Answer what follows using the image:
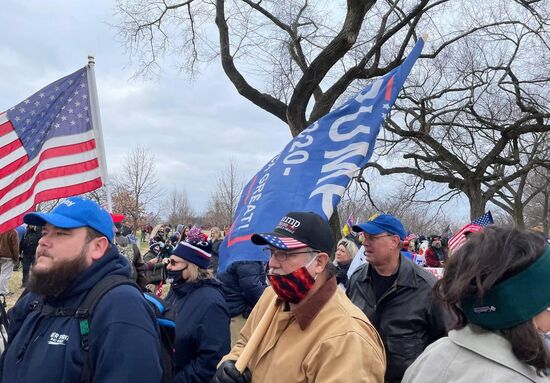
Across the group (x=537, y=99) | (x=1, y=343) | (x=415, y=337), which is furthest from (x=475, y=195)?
(x=1, y=343)

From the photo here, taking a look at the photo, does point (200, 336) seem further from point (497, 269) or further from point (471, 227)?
point (471, 227)

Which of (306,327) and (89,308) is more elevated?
(89,308)

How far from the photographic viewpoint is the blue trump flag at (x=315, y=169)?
3.66 m

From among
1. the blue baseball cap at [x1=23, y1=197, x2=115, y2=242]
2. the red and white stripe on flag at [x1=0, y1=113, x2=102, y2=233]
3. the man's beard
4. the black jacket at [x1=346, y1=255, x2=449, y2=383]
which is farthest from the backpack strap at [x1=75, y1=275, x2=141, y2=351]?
the red and white stripe on flag at [x1=0, y1=113, x2=102, y2=233]

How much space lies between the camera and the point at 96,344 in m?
2.26

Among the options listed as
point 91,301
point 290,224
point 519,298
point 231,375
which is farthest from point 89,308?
point 519,298

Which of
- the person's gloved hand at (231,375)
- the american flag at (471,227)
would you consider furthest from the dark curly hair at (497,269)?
the american flag at (471,227)

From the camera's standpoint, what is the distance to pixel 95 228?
8.78 feet

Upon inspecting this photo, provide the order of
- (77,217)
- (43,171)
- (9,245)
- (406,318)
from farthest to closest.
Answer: (9,245), (43,171), (406,318), (77,217)

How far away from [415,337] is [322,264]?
1237mm

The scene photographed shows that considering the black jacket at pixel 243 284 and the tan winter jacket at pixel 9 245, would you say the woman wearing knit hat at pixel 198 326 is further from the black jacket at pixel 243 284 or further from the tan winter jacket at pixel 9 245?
the tan winter jacket at pixel 9 245

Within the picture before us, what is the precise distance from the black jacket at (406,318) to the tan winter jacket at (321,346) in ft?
3.60

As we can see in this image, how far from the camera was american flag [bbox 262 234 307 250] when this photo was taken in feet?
8.73

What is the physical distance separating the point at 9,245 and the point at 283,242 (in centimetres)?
911
